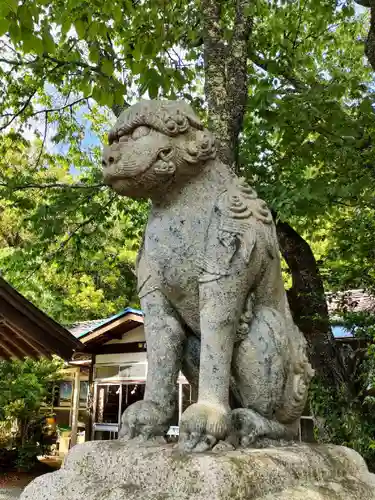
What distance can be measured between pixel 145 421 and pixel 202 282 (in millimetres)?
562

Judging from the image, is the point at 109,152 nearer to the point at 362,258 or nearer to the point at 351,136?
the point at 351,136

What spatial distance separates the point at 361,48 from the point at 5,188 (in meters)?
6.29

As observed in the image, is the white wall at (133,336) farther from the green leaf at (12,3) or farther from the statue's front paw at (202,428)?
the statue's front paw at (202,428)

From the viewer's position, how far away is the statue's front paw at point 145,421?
1.96 m

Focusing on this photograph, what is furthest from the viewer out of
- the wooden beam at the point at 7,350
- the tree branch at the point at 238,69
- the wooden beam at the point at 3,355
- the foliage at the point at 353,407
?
the wooden beam at the point at 3,355

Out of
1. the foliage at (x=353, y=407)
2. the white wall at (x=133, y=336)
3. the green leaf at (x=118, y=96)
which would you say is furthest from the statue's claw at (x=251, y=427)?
the white wall at (x=133, y=336)

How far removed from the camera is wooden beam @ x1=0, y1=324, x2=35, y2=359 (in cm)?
854

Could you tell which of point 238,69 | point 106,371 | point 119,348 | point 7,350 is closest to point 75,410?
point 106,371

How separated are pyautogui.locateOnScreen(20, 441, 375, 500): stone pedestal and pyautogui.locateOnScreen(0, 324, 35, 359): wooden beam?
6915 millimetres

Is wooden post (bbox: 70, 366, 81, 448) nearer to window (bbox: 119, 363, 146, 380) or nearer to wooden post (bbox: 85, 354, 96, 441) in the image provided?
wooden post (bbox: 85, 354, 96, 441)

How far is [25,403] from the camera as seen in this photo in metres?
11.7

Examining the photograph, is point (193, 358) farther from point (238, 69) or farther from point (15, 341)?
point (15, 341)

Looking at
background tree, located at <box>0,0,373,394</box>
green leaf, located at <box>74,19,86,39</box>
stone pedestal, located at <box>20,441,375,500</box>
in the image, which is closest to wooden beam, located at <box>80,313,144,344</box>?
background tree, located at <box>0,0,373,394</box>

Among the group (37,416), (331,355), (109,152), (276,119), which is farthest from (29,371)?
(109,152)
